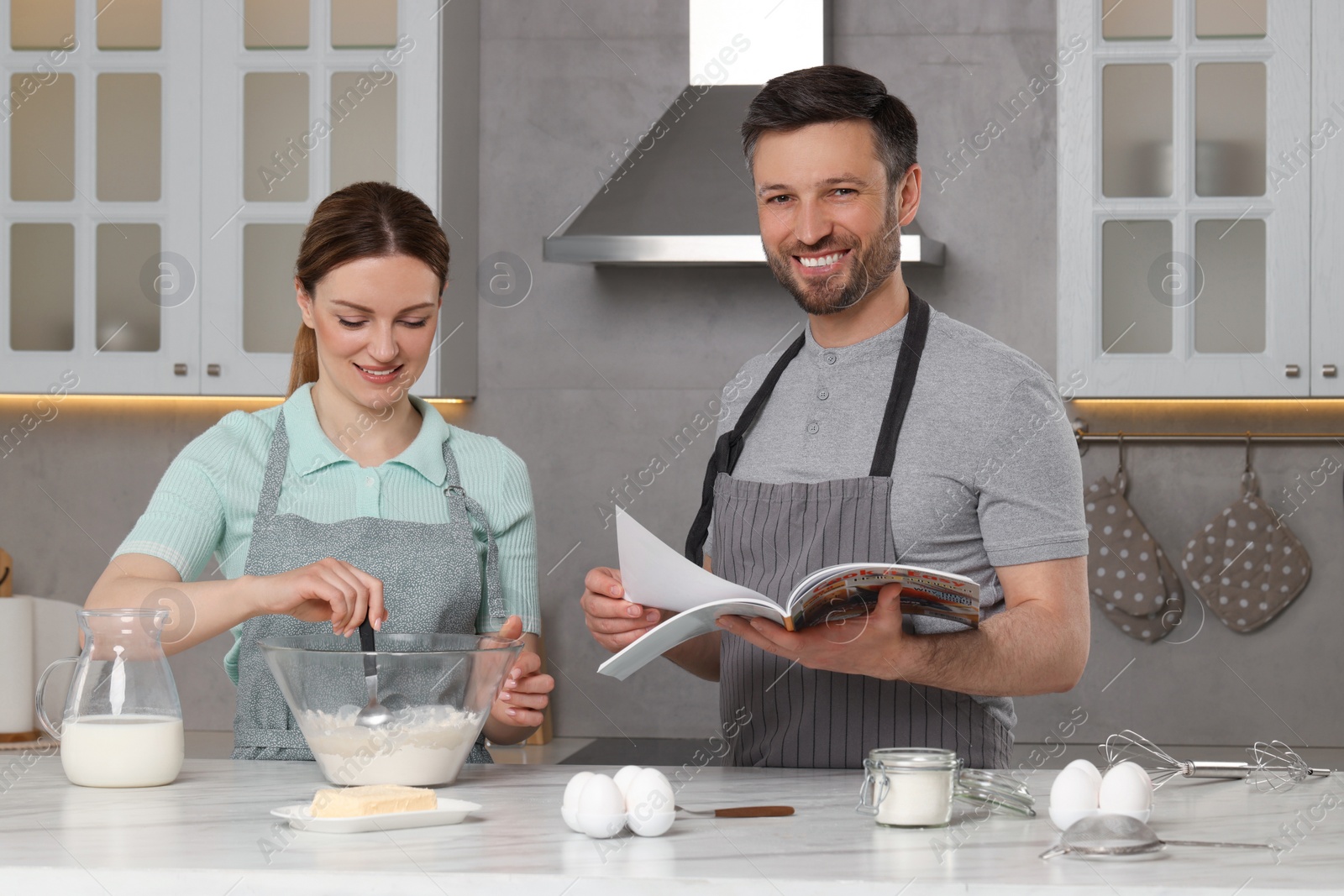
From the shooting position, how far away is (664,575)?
1213 millimetres

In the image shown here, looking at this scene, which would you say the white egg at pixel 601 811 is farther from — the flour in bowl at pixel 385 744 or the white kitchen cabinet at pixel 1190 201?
the white kitchen cabinet at pixel 1190 201

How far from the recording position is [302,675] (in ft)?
4.14

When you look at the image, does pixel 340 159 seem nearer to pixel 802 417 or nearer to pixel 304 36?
pixel 304 36

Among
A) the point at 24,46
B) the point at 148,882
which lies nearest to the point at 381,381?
the point at 148,882

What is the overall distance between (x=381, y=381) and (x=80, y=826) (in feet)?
2.17

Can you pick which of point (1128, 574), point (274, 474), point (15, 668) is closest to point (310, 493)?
point (274, 474)

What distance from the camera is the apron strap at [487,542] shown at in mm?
1682

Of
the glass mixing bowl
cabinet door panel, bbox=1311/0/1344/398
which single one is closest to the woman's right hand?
the glass mixing bowl

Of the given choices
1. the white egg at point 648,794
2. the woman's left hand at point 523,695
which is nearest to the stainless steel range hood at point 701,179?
the woman's left hand at point 523,695

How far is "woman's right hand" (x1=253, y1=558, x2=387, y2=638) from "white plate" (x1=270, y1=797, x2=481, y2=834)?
0.23 metres

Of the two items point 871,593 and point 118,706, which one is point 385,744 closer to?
point 118,706

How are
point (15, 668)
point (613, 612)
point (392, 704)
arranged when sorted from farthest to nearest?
point (15, 668) < point (613, 612) < point (392, 704)

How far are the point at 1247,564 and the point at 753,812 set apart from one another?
2201mm

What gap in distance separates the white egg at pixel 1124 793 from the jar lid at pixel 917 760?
0.12 meters
